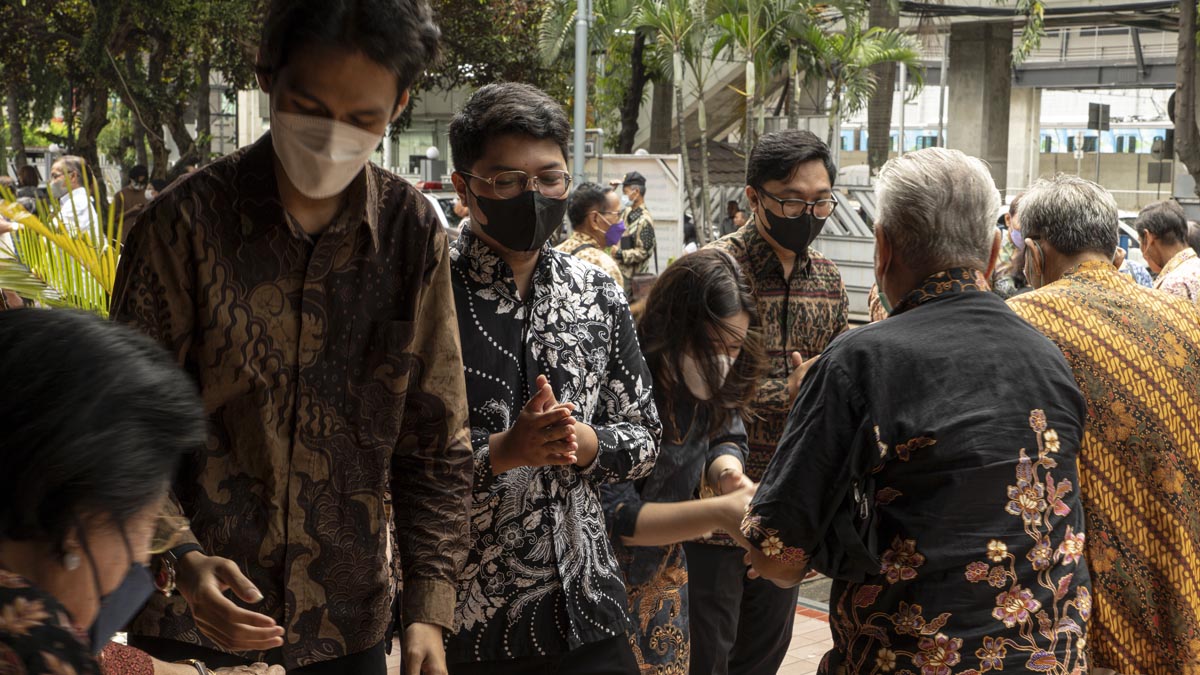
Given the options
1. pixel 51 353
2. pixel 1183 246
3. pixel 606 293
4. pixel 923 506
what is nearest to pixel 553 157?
pixel 606 293

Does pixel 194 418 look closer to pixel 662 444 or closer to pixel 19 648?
pixel 19 648

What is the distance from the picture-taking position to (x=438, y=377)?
8.29 ft

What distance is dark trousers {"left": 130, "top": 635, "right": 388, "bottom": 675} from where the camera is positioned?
7.70 feet

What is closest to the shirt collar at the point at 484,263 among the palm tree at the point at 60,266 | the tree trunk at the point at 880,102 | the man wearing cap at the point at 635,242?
the palm tree at the point at 60,266

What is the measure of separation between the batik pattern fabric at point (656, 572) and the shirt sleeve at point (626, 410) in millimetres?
345

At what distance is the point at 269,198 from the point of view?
2.39m

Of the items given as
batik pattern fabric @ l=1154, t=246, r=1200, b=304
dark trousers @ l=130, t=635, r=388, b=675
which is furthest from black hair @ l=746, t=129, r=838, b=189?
batik pattern fabric @ l=1154, t=246, r=1200, b=304

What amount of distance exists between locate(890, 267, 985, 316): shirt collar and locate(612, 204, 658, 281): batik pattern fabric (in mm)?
10311

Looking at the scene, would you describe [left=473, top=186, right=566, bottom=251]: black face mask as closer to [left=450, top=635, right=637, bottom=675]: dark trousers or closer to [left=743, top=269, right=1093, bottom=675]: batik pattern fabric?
[left=743, top=269, right=1093, bottom=675]: batik pattern fabric

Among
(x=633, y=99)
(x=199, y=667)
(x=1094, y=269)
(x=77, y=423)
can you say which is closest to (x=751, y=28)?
(x=633, y=99)

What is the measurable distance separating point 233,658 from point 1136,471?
244cm

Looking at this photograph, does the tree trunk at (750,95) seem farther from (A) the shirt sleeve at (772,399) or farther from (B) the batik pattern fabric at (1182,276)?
(A) the shirt sleeve at (772,399)

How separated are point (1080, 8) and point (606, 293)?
22439mm

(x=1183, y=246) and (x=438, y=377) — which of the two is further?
(x=1183, y=246)
